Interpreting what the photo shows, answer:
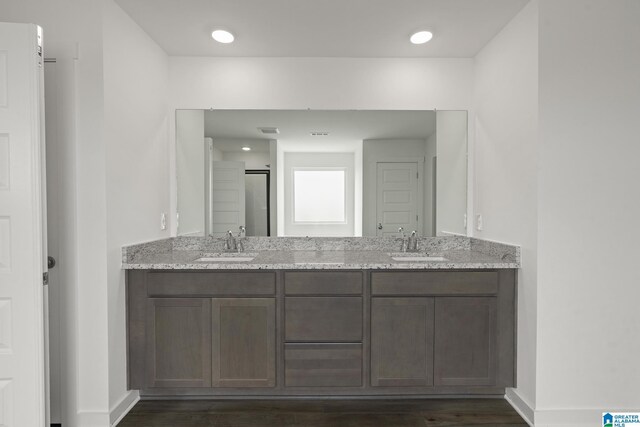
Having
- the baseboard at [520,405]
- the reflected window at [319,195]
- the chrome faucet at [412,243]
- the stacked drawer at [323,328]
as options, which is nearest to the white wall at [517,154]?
the baseboard at [520,405]

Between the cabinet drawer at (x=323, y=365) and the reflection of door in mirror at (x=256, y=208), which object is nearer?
the cabinet drawer at (x=323, y=365)

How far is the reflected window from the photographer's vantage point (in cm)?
299

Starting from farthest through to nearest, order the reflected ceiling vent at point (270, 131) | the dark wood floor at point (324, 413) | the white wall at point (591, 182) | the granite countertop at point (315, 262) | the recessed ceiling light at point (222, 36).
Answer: the reflected ceiling vent at point (270, 131)
the recessed ceiling light at point (222, 36)
the granite countertop at point (315, 262)
the dark wood floor at point (324, 413)
the white wall at point (591, 182)

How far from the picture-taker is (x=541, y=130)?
207 cm

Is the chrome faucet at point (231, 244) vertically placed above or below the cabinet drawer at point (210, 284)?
above

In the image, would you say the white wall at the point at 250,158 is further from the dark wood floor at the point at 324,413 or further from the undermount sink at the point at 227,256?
the dark wood floor at the point at 324,413

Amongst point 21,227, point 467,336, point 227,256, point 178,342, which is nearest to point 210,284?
point 178,342

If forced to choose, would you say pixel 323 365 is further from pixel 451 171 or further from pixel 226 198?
pixel 451 171

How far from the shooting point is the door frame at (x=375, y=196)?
9.71ft

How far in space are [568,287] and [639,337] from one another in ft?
1.56

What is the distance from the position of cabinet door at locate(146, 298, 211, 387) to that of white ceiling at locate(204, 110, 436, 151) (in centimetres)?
129

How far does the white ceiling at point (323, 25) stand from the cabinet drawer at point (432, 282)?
1.55 m

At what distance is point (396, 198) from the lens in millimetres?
2982

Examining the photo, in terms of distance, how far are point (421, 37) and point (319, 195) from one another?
1.32m
